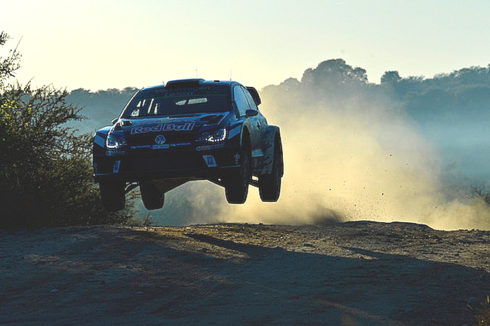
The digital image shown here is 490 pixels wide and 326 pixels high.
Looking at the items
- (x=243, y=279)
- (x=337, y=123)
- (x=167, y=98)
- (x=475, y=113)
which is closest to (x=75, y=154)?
(x=167, y=98)

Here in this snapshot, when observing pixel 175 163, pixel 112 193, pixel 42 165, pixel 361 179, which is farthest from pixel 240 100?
pixel 361 179

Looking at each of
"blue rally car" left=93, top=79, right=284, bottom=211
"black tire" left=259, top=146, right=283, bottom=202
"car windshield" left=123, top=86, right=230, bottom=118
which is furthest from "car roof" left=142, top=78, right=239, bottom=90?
"black tire" left=259, top=146, right=283, bottom=202

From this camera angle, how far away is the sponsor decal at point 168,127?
10445 mm

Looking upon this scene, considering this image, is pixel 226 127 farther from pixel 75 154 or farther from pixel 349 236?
pixel 75 154

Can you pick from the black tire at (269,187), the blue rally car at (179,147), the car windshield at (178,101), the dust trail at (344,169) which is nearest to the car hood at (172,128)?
the blue rally car at (179,147)

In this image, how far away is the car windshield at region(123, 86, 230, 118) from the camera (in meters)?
11.4

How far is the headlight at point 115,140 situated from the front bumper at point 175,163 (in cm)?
11

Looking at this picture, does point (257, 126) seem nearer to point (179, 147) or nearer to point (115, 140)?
point (179, 147)

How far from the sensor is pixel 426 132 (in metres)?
134

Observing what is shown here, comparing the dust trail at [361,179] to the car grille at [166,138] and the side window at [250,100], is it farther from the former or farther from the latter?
the car grille at [166,138]

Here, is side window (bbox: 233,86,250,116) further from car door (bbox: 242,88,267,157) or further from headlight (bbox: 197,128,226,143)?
headlight (bbox: 197,128,226,143)

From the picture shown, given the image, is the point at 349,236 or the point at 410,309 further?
the point at 349,236

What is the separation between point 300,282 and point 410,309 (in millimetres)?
1489

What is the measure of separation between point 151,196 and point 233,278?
5174 mm
